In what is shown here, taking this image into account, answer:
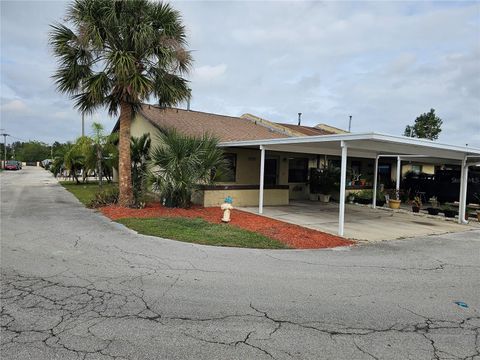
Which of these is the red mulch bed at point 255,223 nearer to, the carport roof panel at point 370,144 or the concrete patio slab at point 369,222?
the concrete patio slab at point 369,222

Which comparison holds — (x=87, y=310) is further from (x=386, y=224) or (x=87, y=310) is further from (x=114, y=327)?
(x=386, y=224)

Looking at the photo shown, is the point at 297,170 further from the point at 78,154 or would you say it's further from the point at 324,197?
the point at 78,154

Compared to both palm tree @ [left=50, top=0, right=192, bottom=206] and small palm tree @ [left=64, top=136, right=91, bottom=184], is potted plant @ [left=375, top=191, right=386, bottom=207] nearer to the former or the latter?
palm tree @ [left=50, top=0, right=192, bottom=206]

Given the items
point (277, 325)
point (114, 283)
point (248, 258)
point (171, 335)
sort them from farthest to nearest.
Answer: point (248, 258), point (114, 283), point (277, 325), point (171, 335)

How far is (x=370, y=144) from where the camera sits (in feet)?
32.7

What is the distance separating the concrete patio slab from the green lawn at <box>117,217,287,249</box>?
8.50 feet

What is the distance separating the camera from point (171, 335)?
3.52 metres

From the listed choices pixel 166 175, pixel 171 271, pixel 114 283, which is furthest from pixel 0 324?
pixel 166 175

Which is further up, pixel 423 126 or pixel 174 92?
pixel 423 126

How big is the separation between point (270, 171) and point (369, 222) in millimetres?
6432

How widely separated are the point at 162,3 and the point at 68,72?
3.96 meters

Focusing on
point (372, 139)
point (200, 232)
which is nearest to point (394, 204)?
point (372, 139)

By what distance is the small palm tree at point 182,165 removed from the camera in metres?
12.0

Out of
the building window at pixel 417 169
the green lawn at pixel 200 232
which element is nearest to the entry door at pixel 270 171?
the green lawn at pixel 200 232
